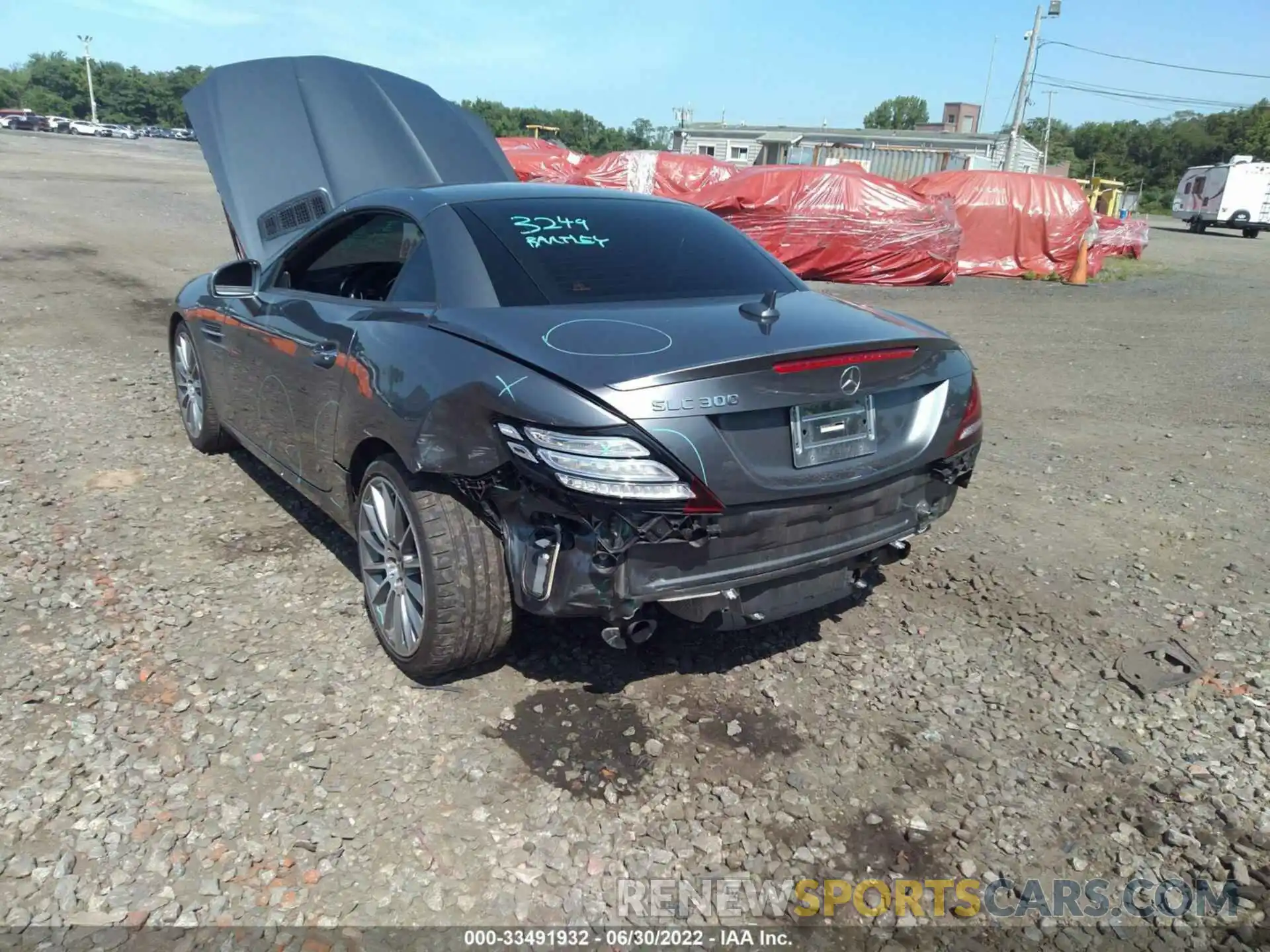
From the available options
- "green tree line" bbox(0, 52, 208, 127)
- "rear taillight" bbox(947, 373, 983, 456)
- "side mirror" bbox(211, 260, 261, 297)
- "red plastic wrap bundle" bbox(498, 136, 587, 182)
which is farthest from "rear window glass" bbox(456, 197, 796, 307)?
"green tree line" bbox(0, 52, 208, 127)

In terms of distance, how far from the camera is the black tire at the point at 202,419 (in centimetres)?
507

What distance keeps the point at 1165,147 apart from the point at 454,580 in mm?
90272

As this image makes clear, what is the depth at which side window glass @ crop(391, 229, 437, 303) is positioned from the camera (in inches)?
124

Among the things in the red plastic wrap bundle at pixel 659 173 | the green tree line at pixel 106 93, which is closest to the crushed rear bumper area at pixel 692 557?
the red plastic wrap bundle at pixel 659 173

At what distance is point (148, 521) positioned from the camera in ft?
14.5

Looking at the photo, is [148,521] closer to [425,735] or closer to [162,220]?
[425,735]

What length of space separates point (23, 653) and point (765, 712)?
8.64 feet

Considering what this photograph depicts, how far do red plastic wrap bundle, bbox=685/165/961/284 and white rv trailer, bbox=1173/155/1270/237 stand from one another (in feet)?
93.5

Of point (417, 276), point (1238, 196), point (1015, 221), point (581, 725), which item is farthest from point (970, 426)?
point (1238, 196)

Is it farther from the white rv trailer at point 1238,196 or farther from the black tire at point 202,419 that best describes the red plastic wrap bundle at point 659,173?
the white rv trailer at point 1238,196

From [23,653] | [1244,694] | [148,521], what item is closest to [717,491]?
[1244,694]

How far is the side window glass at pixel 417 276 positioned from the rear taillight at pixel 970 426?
1.84 metres

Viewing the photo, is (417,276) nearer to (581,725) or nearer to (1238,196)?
(581,725)

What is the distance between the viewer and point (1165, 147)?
250 ft
